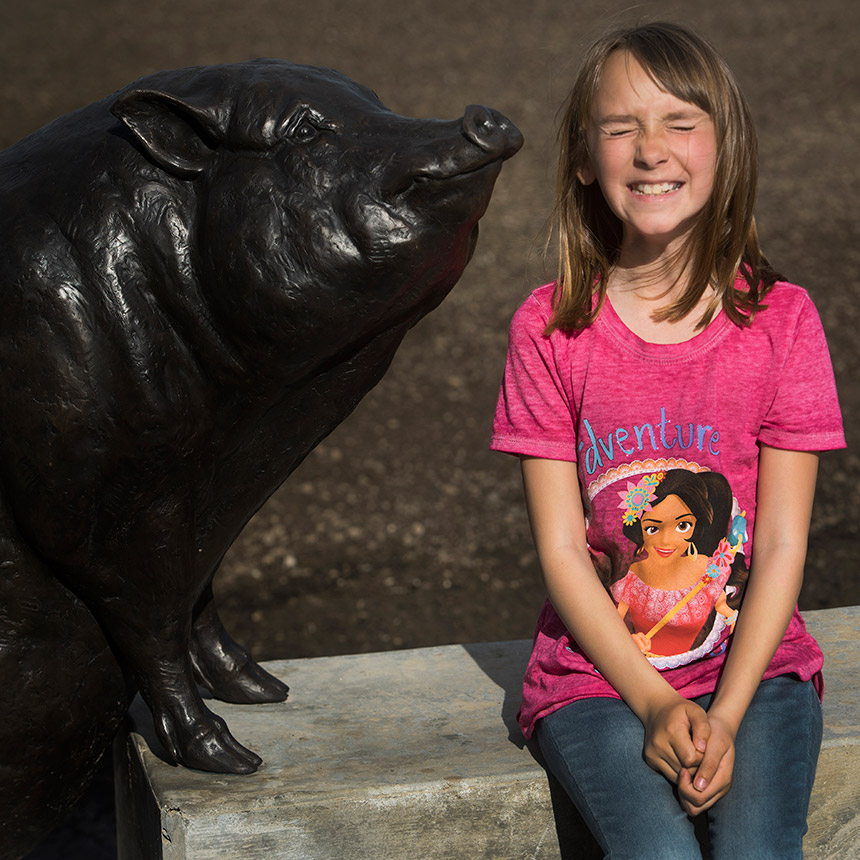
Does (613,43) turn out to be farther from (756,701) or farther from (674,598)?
(756,701)

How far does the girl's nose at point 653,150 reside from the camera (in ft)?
6.52

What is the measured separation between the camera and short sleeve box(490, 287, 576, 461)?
6.81 feet

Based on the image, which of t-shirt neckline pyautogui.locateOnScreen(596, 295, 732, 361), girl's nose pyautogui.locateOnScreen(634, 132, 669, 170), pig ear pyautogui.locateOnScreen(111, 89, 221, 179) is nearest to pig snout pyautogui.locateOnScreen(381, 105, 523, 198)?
pig ear pyautogui.locateOnScreen(111, 89, 221, 179)

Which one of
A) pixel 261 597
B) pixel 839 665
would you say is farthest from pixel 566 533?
pixel 261 597

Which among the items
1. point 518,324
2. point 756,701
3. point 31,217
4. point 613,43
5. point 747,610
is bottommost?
point 756,701

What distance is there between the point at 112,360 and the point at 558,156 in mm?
913

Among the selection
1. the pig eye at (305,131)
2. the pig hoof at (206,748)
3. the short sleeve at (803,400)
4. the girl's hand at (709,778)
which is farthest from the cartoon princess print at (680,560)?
the pig eye at (305,131)

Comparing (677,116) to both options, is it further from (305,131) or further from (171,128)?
(171,128)

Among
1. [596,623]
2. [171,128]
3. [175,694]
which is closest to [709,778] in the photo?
[596,623]

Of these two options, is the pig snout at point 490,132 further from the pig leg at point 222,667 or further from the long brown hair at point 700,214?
the pig leg at point 222,667

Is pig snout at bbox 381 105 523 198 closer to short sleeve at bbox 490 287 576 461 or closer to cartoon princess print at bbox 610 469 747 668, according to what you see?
short sleeve at bbox 490 287 576 461

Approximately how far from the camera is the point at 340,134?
5.53 ft

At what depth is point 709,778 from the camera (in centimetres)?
178

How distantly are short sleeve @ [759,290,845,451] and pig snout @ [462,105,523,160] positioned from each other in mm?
670
